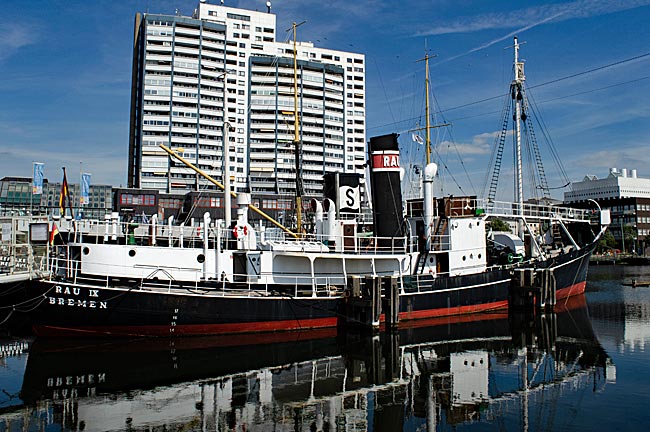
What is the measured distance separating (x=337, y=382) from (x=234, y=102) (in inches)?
3476

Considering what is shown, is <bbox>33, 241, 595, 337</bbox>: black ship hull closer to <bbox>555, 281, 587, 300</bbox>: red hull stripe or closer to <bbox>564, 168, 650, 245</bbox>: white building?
<bbox>555, 281, 587, 300</bbox>: red hull stripe

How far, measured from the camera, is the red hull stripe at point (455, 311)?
24.3m

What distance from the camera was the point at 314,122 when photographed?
99.7 m

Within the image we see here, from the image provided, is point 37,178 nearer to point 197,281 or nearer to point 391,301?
point 197,281

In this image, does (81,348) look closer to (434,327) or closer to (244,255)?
(244,255)

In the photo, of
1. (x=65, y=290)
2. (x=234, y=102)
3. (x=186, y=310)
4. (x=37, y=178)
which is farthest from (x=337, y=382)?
(x=234, y=102)

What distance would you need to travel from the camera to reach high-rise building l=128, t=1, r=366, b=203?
8831 centimetres

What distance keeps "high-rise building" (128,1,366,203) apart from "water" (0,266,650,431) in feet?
218

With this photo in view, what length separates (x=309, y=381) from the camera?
15312 mm

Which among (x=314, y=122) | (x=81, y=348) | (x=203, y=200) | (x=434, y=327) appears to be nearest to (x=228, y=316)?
(x=81, y=348)

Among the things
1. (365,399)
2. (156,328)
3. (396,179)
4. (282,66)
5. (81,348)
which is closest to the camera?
(365,399)

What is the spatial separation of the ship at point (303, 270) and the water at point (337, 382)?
104 centimetres

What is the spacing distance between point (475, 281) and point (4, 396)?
67.4 ft


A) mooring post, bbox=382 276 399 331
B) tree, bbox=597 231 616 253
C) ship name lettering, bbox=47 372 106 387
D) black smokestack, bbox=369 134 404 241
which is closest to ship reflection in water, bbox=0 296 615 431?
ship name lettering, bbox=47 372 106 387
